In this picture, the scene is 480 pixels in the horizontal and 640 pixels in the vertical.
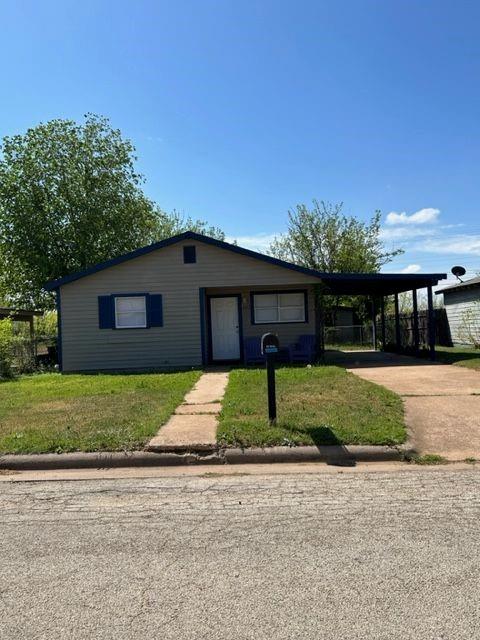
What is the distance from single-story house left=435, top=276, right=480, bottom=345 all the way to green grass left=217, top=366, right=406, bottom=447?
38.8 ft

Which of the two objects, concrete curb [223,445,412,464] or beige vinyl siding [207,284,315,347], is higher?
beige vinyl siding [207,284,315,347]

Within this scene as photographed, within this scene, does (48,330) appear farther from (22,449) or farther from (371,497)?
(371,497)

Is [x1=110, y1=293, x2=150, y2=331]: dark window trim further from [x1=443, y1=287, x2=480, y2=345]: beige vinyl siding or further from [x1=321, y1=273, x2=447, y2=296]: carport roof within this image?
[x1=443, y1=287, x2=480, y2=345]: beige vinyl siding

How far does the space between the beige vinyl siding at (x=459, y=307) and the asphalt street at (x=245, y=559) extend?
17.4 m

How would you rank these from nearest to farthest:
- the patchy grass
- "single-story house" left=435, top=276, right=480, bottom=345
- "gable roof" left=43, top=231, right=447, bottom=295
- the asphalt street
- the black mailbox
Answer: the asphalt street < the patchy grass < the black mailbox < "gable roof" left=43, top=231, right=447, bottom=295 < "single-story house" left=435, top=276, right=480, bottom=345

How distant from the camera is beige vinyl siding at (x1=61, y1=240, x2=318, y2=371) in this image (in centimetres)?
1572

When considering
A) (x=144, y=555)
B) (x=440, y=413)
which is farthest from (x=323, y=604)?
(x=440, y=413)

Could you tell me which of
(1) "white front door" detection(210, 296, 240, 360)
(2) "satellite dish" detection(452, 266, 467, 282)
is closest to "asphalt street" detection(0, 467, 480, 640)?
(1) "white front door" detection(210, 296, 240, 360)

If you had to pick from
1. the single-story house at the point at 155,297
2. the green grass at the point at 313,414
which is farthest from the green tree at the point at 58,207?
the green grass at the point at 313,414

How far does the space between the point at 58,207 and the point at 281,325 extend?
17797 millimetres

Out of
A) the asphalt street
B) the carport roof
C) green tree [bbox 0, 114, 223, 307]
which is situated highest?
green tree [bbox 0, 114, 223, 307]

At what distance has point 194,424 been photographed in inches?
285

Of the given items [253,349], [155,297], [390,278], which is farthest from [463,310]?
[155,297]

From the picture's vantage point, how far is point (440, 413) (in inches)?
304
